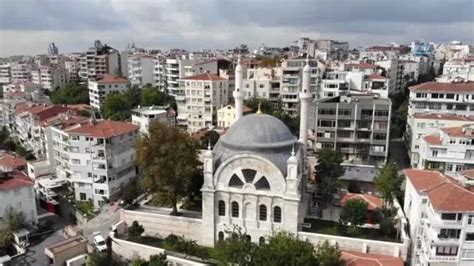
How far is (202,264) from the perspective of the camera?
30703 millimetres

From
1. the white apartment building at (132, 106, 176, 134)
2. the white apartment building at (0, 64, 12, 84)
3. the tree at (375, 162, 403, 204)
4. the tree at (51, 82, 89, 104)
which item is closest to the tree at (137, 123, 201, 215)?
the tree at (375, 162, 403, 204)

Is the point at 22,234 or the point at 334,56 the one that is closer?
the point at 22,234

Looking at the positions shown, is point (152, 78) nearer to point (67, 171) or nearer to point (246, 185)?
point (67, 171)

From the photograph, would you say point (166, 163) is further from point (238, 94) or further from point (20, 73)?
point (20, 73)

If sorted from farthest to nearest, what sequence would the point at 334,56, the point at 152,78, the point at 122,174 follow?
the point at 334,56 → the point at 152,78 → the point at 122,174

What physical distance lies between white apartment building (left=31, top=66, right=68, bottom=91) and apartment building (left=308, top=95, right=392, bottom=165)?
80362 millimetres

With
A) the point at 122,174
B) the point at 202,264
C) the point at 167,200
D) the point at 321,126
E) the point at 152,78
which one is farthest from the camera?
the point at 152,78

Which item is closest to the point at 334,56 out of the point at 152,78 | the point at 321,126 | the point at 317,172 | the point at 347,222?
the point at 152,78

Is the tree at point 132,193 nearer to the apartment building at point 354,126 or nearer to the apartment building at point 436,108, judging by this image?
the apartment building at point 354,126

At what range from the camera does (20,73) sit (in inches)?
4889

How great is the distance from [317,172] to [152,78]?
6442 cm

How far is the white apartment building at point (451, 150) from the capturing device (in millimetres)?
42291

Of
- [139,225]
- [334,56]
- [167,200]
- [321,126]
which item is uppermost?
[334,56]

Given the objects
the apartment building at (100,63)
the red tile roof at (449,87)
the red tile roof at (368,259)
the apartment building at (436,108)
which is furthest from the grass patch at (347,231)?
the apartment building at (100,63)
